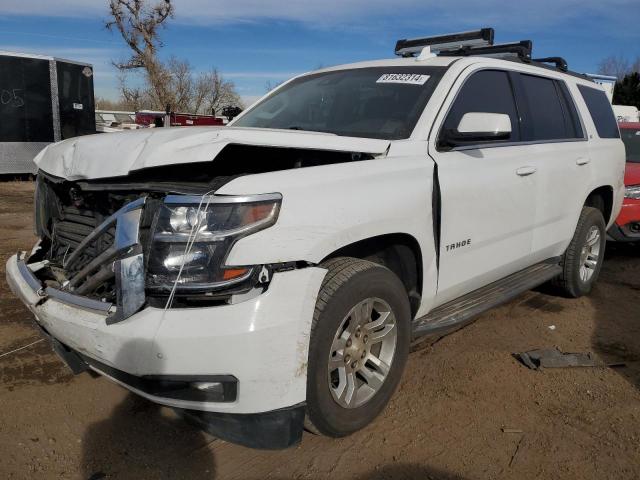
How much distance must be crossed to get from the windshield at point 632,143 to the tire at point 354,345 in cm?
628

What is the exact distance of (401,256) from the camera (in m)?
2.98

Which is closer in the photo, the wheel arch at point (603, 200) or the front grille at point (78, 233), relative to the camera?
the front grille at point (78, 233)

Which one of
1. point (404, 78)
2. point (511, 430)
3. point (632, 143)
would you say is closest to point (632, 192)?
point (632, 143)

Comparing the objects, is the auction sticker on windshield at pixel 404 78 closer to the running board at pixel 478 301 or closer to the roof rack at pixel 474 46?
the roof rack at pixel 474 46

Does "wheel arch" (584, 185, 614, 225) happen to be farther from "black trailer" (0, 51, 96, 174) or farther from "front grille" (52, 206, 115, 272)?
"black trailer" (0, 51, 96, 174)

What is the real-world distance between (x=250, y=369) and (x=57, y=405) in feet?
5.06

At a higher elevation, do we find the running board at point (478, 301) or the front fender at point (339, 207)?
the front fender at point (339, 207)

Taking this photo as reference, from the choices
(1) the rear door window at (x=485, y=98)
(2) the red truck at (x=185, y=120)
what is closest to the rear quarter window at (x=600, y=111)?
(1) the rear door window at (x=485, y=98)

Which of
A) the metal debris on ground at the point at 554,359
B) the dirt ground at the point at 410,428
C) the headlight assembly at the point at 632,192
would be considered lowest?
the dirt ground at the point at 410,428

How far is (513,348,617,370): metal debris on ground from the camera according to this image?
3.63 metres

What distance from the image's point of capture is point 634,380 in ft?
11.3

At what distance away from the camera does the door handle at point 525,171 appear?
145 inches

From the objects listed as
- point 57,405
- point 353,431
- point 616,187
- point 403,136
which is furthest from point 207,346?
point 616,187

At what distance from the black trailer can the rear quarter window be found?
11.6 m
